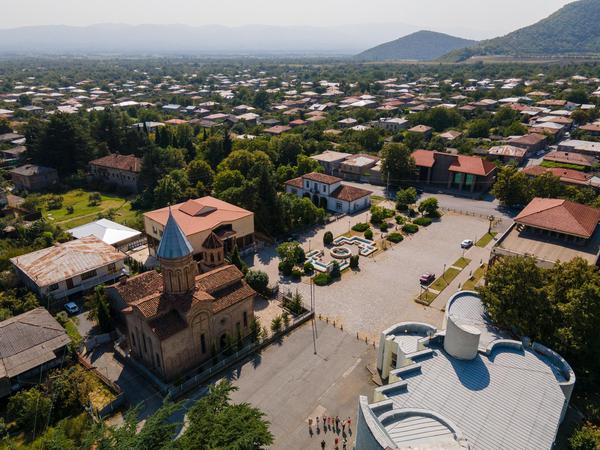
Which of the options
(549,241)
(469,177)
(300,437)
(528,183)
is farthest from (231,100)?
(300,437)

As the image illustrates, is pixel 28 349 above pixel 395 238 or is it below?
above

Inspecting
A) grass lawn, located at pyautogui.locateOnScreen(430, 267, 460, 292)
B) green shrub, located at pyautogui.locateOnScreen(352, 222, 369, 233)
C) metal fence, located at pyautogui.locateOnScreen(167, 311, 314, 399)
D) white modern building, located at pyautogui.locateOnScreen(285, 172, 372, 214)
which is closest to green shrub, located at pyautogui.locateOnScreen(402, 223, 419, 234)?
green shrub, located at pyautogui.locateOnScreen(352, 222, 369, 233)

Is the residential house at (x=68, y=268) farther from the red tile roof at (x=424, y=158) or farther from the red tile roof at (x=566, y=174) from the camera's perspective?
the red tile roof at (x=566, y=174)

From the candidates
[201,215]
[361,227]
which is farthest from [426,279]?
[201,215]

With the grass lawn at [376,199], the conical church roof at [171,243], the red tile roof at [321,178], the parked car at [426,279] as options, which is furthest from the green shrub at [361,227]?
the conical church roof at [171,243]

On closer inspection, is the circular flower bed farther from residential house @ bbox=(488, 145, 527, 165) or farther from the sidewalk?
residential house @ bbox=(488, 145, 527, 165)

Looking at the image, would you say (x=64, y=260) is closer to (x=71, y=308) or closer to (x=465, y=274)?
(x=71, y=308)
